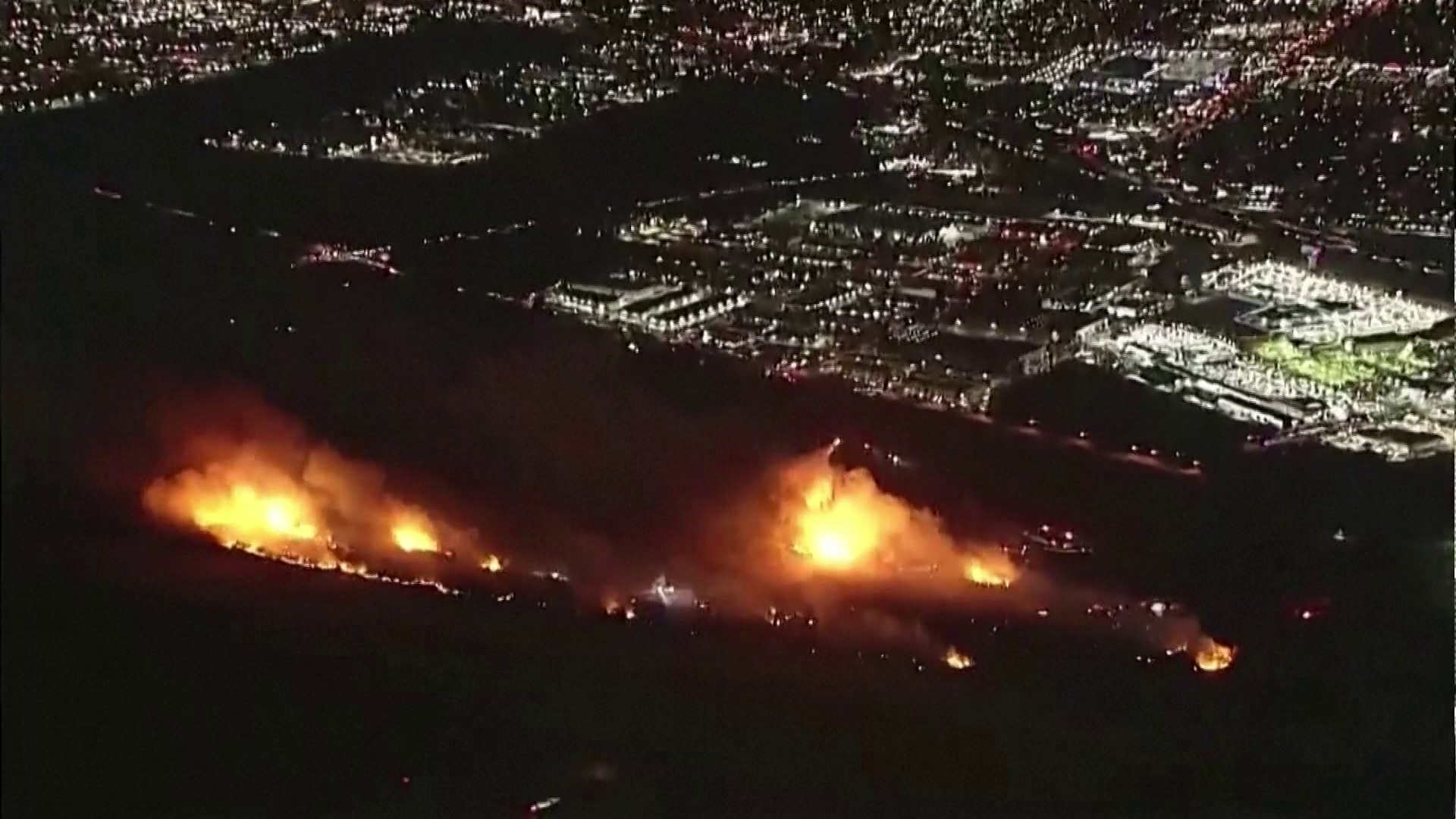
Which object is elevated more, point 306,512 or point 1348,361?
point 1348,361

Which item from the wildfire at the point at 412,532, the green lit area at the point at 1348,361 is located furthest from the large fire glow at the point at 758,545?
the green lit area at the point at 1348,361

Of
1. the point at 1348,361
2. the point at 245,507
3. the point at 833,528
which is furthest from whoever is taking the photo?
the point at 1348,361

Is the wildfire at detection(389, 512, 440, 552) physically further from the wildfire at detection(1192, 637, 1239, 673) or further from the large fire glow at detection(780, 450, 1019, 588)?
the wildfire at detection(1192, 637, 1239, 673)

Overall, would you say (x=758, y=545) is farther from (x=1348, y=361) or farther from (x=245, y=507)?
(x=1348, y=361)

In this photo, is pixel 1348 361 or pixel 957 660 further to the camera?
pixel 1348 361

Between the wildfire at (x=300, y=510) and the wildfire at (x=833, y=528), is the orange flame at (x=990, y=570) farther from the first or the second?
the wildfire at (x=300, y=510)

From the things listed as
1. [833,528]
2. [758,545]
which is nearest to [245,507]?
[758,545]

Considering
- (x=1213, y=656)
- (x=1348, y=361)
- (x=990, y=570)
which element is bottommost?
(x=1213, y=656)
